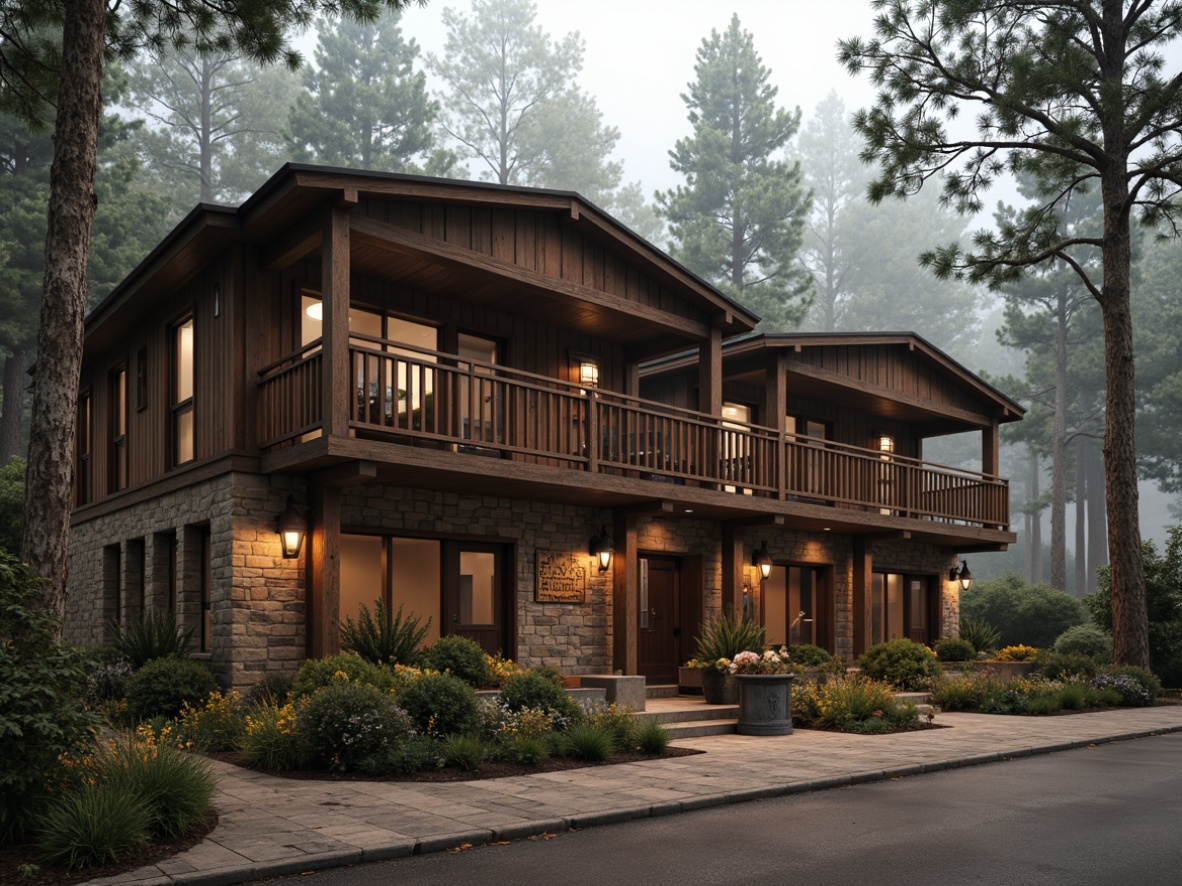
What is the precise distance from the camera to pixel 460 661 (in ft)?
44.9

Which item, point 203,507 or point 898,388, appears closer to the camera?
point 203,507

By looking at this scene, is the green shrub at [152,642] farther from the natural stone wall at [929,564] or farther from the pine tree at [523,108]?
the pine tree at [523,108]

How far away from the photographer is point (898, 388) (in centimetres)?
2359

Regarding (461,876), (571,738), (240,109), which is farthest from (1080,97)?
(240,109)

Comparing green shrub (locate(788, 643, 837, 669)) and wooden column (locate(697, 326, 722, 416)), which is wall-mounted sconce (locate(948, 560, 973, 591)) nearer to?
green shrub (locate(788, 643, 837, 669))

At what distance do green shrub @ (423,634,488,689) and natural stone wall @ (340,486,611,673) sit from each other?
2.29 m

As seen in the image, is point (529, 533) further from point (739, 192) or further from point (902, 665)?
point (739, 192)

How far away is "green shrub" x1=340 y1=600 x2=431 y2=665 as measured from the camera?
13977 millimetres

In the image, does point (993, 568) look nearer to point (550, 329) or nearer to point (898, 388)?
point (898, 388)

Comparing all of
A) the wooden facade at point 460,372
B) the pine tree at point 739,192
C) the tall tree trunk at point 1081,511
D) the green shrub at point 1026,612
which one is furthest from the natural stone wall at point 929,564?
the tall tree trunk at point 1081,511

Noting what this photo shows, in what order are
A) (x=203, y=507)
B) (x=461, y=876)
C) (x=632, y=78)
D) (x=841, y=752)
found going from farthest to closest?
1. (x=632, y=78)
2. (x=203, y=507)
3. (x=841, y=752)
4. (x=461, y=876)

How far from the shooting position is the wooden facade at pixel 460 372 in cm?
1392

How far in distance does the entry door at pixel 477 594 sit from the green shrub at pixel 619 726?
3.73 meters

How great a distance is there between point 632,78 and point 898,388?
147m
